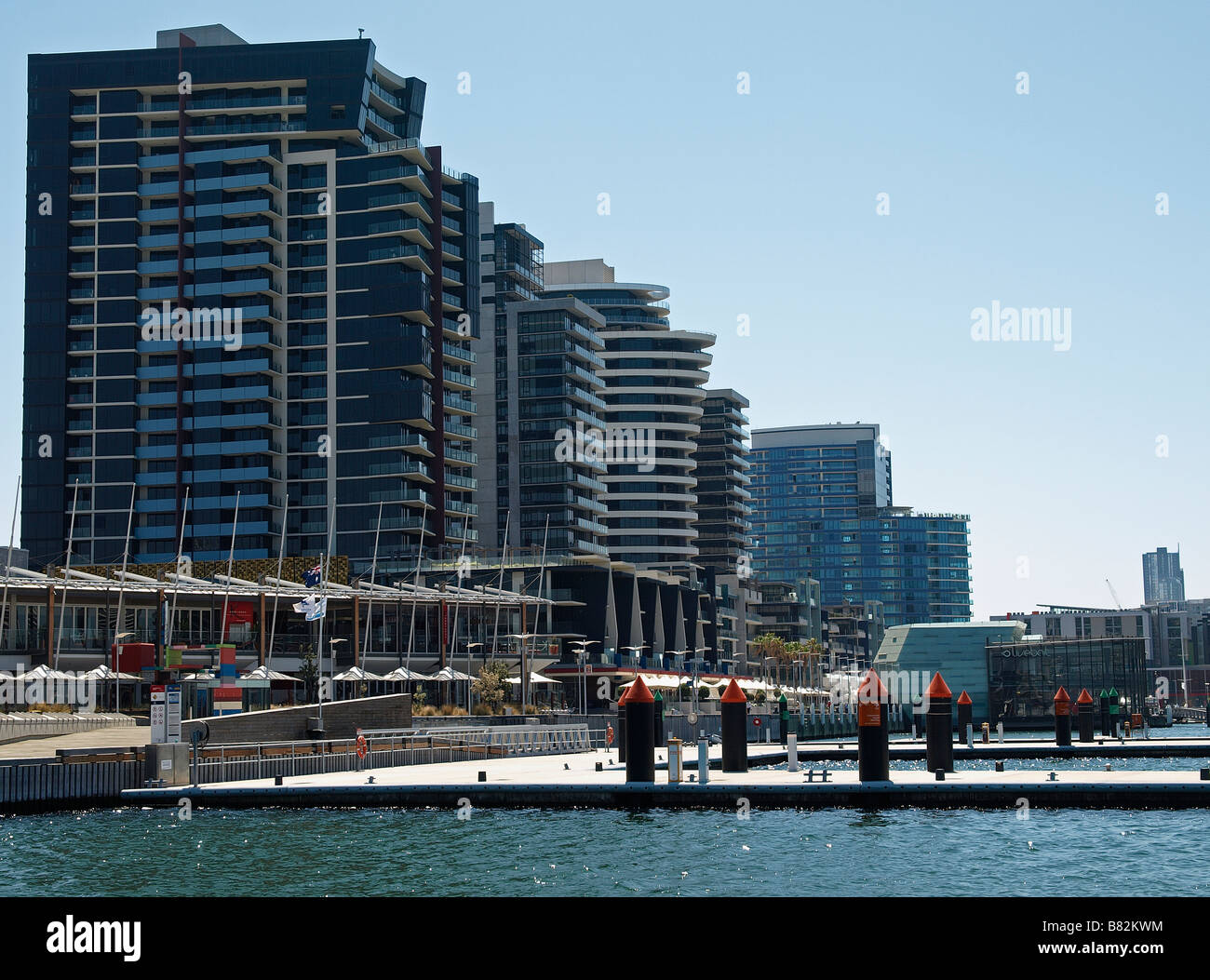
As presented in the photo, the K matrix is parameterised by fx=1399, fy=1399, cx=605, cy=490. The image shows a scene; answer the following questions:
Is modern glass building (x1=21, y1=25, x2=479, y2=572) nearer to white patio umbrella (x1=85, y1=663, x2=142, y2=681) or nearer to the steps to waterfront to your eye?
white patio umbrella (x1=85, y1=663, x2=142, y2=681)

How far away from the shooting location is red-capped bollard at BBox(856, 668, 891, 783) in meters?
45.5

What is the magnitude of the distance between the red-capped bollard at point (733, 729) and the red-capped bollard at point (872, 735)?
281 inches

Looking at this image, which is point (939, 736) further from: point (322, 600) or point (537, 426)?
point (537, 426)

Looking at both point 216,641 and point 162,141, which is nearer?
point 216,641

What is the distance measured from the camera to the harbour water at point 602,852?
99.0 feet

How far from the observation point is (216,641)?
104 m

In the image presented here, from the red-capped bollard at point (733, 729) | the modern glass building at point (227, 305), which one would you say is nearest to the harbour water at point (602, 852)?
the red-capped bollard at point (733, 729)

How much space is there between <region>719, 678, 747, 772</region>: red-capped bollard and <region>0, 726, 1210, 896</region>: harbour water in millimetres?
8447

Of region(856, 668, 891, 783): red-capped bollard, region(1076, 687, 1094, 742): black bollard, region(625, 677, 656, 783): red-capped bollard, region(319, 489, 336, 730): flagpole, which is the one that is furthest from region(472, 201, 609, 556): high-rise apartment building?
region(856, 668, 891, 783): red-capped bollard

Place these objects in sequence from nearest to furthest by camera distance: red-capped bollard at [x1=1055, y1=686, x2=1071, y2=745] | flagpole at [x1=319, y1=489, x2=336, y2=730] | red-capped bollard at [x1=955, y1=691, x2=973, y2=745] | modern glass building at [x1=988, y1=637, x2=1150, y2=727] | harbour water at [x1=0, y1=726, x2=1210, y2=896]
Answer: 1. harbour water at [x1=0, y1=726, x2=1210, y2=896]
2. flagpole at [x1=319, y1=489, x2=336, y2=730]
3. red-capped bollard at [x1=1055, y1=686, x2=1071, y2=745]
4. red-capped bollard at [x1=955, y1=691, x2=973, y2=745]
5. modern glass building at [x1=988, y1=637, x2=1150, y2=727]

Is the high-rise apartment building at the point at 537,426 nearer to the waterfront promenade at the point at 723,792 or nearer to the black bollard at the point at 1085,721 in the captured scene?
the black bollard at the point at 1085,721
